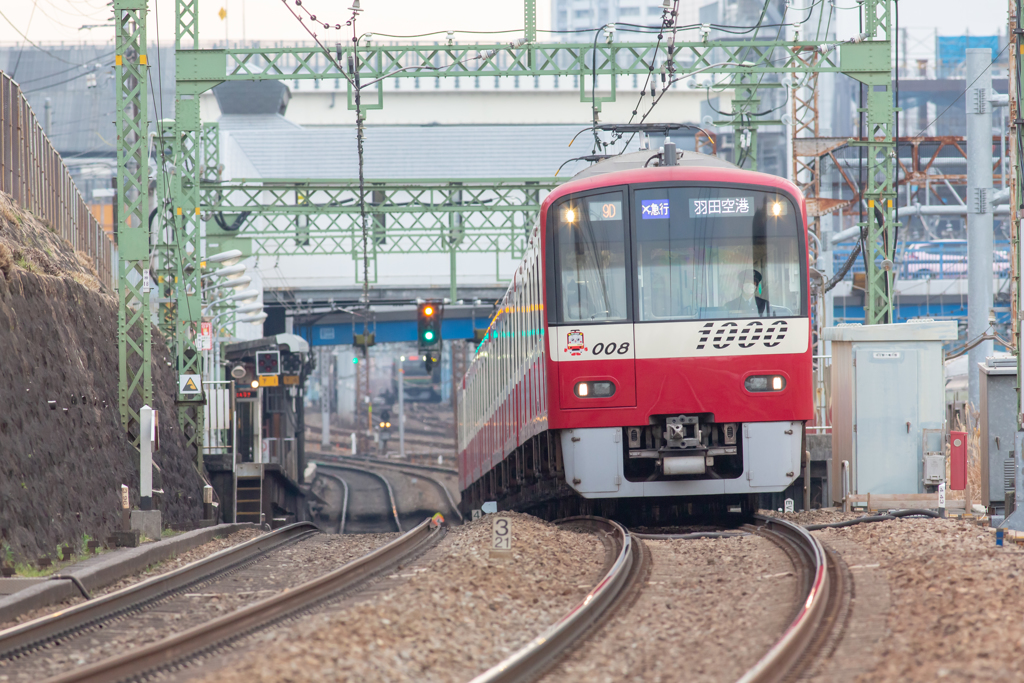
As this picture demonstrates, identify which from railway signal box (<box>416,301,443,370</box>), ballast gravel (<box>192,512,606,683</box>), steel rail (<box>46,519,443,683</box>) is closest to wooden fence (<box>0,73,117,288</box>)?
railway signal box (<box>416,301,443,370</box>)

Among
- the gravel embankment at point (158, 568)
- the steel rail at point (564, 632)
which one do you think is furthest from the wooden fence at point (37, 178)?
the steel rail at point (564, 632)

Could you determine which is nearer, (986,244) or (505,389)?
(505,389)

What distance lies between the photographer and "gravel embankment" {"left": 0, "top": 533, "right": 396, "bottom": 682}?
7.35 meters

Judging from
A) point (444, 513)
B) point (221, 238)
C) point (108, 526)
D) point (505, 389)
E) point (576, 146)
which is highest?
point (576, 146)

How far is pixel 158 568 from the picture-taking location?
40.3 ft

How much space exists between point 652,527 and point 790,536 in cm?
281

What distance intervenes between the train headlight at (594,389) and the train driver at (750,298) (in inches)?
55.5

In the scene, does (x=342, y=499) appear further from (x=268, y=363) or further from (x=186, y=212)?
(x=186, y=212)

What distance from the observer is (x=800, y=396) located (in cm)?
1225

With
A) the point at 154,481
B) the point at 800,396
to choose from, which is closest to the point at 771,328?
the point at 800,396

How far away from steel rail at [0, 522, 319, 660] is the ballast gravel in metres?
1.50

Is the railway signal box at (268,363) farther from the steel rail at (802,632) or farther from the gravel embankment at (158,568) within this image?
the steel rail at (802,632)

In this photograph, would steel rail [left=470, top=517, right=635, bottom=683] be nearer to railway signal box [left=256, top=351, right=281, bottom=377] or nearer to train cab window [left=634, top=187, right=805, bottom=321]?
train cab window [left=634, top=187, right=805, bottom=321]

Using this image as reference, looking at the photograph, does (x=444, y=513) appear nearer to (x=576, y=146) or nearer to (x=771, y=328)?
(x=576, y=146)
